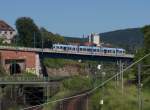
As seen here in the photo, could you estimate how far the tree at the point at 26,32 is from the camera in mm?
88556

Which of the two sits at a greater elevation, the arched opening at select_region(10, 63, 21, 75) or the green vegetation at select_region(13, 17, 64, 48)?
the green vegetation at select_region(13, 17, 64, 48)

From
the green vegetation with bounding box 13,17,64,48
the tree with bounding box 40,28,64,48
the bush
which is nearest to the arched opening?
the green vegetation with bounding box 13,17,64,48

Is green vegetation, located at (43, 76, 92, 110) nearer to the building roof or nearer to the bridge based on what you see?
the bridge

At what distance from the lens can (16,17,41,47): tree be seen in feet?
291

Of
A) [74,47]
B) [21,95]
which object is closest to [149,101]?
[21,95]

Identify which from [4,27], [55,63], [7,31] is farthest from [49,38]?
[4,27]

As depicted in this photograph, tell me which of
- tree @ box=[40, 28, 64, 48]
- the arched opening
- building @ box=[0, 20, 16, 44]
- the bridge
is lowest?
the arched opening

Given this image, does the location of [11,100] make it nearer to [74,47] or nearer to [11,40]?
[74,47]

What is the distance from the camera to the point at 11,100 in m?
47.8

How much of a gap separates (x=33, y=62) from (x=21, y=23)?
39.1 feet

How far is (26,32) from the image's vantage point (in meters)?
88.8

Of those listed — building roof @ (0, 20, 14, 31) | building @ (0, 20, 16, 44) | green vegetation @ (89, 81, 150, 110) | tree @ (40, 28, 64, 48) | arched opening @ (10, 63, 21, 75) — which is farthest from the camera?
→ building roof @ (0, 20, 14, 31)

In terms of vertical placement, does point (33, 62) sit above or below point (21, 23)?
below

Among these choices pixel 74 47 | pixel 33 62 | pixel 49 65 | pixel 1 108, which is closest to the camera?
pixel 1 108
